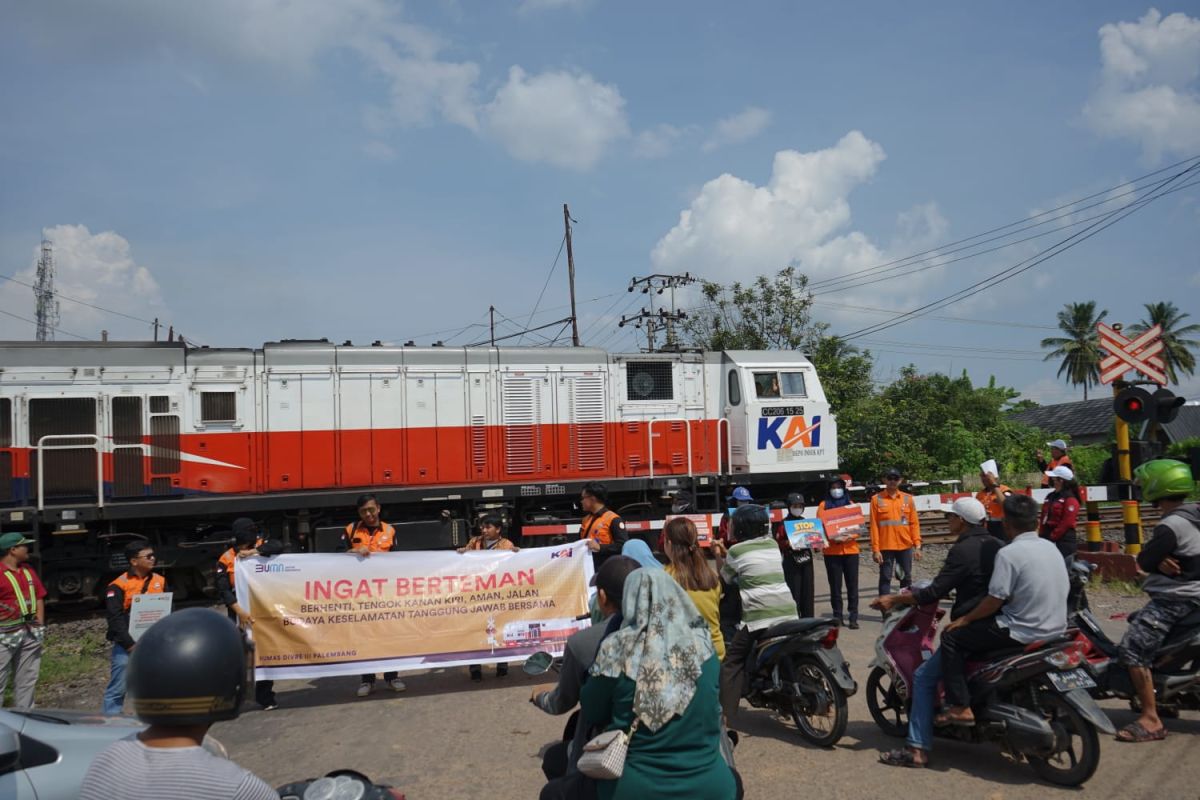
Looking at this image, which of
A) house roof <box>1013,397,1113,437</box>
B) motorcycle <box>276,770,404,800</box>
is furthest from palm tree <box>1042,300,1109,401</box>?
motorcycle <box>276,770,404,800</box>

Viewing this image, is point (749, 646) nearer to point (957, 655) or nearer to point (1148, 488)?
point (957, 655)

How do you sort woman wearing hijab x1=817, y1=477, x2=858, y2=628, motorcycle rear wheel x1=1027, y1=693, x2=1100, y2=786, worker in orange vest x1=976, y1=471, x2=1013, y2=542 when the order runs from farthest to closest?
woman wearing hijab x1=817, y1=477, x2=858, y2=628, worker in orange vest x1=976, y1=471, x2=1013, y2=542, motorcycle rear wheel x1=1027, y1=693, x2=1100, y2=786

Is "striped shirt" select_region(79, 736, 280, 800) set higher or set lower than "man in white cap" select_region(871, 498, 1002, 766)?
higher

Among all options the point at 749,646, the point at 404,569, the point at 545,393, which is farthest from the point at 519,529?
the point at 749,646

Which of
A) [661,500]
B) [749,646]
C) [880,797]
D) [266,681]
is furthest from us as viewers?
[661,500]

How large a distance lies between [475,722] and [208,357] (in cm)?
868

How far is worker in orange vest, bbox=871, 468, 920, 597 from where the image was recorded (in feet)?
28.6

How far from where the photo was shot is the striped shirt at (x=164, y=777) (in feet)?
5.80

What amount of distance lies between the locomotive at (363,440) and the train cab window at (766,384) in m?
0.04

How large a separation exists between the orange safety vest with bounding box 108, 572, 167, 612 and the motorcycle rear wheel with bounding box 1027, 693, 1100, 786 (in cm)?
618

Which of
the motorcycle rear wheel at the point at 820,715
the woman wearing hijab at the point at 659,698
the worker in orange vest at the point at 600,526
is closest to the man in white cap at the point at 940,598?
the motorcycle rear wheel at the point at 820,715

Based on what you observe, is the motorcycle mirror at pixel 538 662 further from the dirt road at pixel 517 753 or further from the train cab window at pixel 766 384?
the train cab window at pixel 766 384

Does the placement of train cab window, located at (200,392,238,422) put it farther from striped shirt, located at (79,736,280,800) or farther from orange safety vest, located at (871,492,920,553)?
striped shirt, located at (79,736,280,800)

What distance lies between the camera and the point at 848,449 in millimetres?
23844
